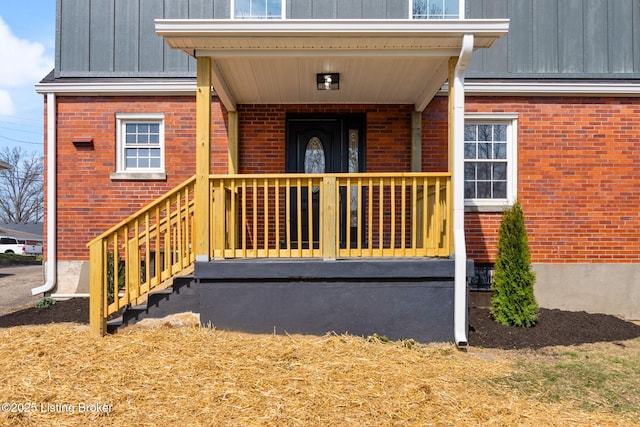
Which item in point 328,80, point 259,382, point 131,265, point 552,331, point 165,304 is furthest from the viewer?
point 328,80

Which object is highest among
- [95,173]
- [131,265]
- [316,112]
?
[316,112]

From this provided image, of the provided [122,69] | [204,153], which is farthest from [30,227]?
[204,153]

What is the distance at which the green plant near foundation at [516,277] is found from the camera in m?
5.89

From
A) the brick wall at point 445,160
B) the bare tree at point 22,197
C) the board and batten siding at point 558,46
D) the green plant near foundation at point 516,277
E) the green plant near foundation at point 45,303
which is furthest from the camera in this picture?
the bare tree at point 22,197

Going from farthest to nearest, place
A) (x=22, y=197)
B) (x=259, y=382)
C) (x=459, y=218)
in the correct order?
1. (x=22, y=197)
2. (x=459, y=218)
3. (x=259, y=382)

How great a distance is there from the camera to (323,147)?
734 cm

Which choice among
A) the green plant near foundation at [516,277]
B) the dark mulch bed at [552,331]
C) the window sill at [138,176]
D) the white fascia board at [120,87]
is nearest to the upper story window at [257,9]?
the white fascia board at [120,87]

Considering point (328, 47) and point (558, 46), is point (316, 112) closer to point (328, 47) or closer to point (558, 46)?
point (328, 47)

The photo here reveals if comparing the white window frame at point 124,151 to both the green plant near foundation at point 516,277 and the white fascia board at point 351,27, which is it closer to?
the white fascia board at point 351,27

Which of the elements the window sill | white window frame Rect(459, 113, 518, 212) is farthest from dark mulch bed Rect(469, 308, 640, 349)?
the window sill

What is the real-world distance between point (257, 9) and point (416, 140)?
330 centimetres

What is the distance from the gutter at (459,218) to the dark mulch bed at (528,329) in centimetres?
51

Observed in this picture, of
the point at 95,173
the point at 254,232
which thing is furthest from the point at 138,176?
the point at 254,232

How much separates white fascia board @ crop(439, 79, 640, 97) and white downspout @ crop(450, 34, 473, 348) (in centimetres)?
211
